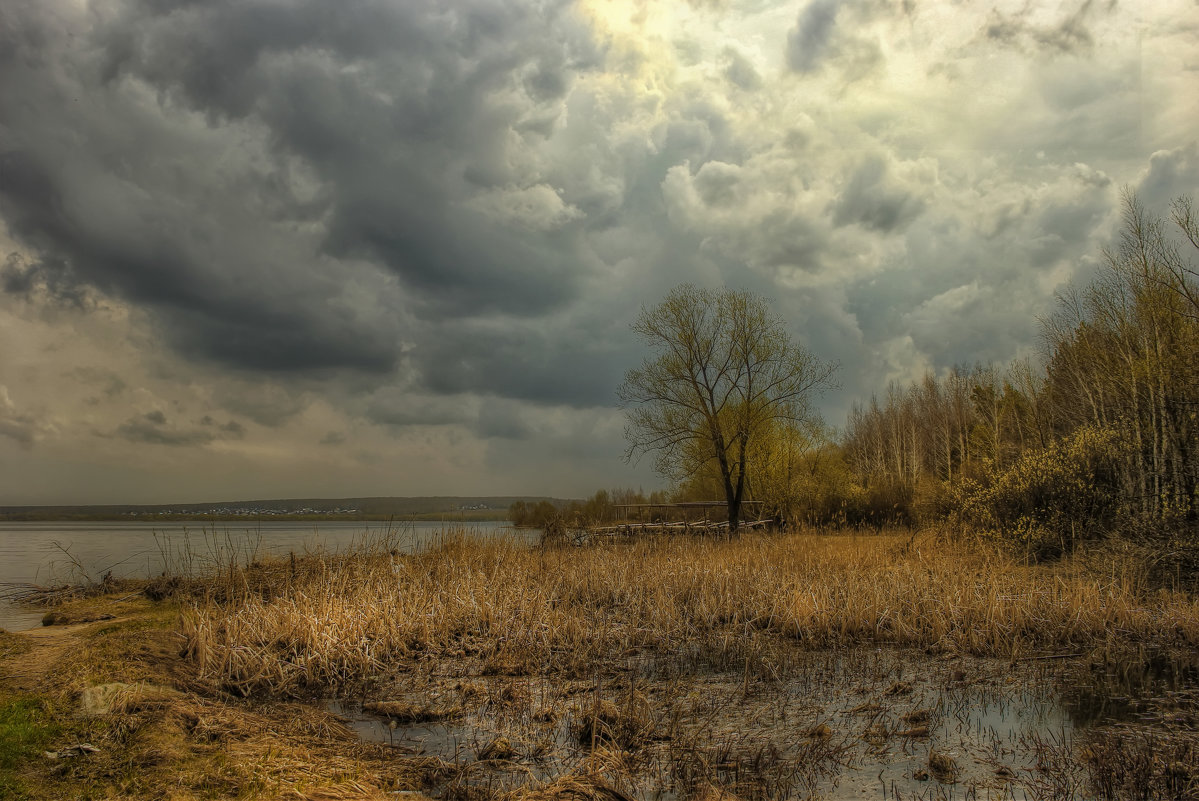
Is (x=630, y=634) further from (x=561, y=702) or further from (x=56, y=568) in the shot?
(x=56, y=568)

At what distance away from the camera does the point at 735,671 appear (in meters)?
9.29

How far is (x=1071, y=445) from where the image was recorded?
17766 millimetres

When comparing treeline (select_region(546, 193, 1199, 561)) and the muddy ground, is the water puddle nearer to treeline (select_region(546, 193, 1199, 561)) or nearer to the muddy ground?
the muddy ground

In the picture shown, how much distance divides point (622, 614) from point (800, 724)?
5.57 metres

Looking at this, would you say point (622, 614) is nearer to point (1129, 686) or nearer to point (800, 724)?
point (800, 724)

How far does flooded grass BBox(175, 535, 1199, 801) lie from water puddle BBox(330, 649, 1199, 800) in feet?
0.11

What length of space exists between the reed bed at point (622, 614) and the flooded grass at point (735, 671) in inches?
1.7

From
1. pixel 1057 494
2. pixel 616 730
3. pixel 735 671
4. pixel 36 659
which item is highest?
pixel 1057 494

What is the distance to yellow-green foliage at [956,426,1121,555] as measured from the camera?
16.8 m

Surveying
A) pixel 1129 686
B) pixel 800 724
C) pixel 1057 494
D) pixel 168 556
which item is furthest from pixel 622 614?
pixel 168 556

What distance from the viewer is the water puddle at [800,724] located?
546 centimetres

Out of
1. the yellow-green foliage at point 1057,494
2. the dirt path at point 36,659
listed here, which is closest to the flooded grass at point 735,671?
the dirt path at point 36,659

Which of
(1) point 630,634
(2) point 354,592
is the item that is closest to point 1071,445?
(1) point 630,634

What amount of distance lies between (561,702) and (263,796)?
350cm
